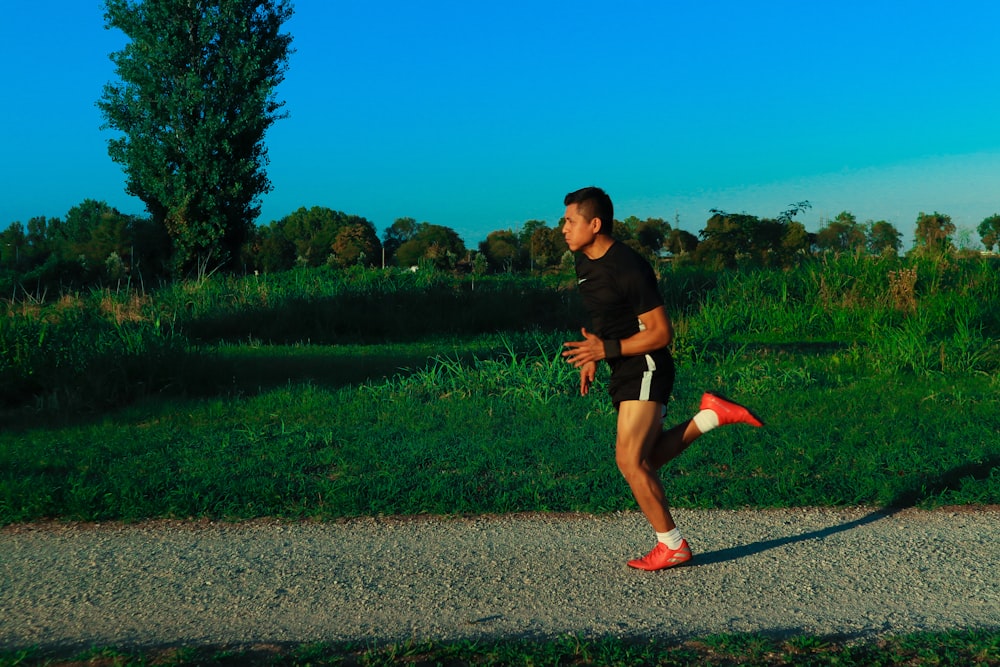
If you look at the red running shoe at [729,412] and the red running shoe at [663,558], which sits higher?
the red running shoe at [729,412]

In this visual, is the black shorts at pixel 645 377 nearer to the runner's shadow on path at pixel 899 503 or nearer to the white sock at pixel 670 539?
the white sock at pixel 670 539

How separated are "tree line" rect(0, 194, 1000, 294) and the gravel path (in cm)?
1311

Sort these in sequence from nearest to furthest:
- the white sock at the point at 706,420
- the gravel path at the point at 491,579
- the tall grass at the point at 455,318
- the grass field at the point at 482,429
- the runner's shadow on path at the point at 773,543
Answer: the gravel path at the point at 491,579 < the white sock at the point at 706,420 < the runner's shadow on path at the point at 773,543 < the grass field at the point at 482,429 < the tall grass at the point at 455,318


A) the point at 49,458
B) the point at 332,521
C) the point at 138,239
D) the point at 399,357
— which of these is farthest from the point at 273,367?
the point at 138,239

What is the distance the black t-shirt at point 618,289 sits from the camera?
4.38m

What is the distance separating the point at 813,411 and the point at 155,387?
21.9 feet

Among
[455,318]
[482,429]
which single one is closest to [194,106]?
[455,318]

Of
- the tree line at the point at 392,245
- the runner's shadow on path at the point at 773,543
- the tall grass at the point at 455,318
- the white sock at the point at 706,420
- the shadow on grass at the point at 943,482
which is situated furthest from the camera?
the tree line at the point at 392,245

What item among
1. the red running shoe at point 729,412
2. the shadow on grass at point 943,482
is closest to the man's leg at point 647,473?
the red running shoe at point 729,412

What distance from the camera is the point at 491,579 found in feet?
15.0

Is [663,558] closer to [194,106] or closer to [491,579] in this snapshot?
[491,579]

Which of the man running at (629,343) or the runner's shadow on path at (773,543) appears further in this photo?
the runner's shadow on path at (773,543)

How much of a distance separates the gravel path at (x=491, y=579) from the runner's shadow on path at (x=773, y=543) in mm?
16

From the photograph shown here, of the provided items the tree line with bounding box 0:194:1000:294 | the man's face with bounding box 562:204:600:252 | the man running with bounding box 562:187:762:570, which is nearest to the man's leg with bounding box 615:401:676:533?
the man running with bounding box 562:187:762:570
